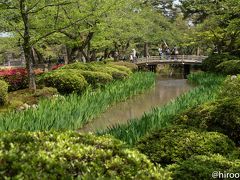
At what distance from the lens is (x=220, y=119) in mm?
5531

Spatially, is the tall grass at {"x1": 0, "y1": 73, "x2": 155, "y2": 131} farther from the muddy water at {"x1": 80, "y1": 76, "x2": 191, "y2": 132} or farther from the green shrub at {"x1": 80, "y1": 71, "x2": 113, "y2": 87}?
the green shrub at {"x1": 80, "y1": 71, "x2": 113, "y2": 87}

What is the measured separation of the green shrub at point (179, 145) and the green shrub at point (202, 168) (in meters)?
0.48

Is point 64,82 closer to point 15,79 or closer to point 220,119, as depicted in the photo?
point 15,79

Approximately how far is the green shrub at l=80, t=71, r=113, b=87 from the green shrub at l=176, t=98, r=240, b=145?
9.49 meters

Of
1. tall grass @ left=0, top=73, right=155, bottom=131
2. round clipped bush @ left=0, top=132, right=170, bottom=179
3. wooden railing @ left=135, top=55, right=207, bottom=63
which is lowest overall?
tall grass @ left=0, top=73, right=155, bottom=131

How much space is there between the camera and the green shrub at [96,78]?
15.0 metres

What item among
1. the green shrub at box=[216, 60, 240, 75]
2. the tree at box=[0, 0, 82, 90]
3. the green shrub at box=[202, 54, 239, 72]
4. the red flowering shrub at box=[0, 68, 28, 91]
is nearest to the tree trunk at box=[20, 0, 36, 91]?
the tree at box=[0, 0, 82, 90]

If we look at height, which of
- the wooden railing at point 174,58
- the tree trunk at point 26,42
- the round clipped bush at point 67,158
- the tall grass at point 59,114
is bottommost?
the tall grass at point 59,114

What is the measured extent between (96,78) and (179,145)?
37.1ft

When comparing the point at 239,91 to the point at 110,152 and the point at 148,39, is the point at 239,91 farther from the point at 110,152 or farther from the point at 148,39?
the point at 148,39

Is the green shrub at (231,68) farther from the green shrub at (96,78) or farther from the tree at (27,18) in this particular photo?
the tree at (27,18)

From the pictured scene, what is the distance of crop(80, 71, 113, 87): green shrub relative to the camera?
1500cm

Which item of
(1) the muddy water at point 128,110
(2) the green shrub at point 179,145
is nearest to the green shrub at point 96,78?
(1) the muddy water at point 128,110

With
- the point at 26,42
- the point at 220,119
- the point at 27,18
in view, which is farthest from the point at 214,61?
the point at 220,119
